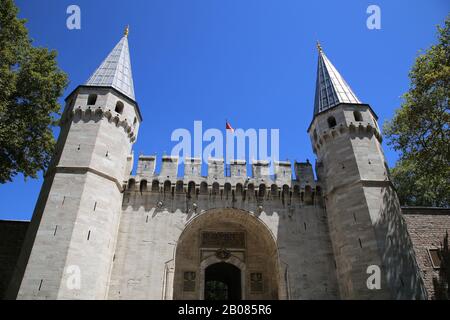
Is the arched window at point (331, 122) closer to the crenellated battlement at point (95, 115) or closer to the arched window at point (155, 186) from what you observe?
the arched window at point (155, 186)

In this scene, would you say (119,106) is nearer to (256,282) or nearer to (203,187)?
(203,187)

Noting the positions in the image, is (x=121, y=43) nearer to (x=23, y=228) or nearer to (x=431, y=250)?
(x=23, y=228)

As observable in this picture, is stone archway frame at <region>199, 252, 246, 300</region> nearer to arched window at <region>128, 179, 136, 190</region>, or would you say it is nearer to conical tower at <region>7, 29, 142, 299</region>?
conical tower at <region>7, 29, 142, 299</region>

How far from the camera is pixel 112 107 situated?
54.5 feet

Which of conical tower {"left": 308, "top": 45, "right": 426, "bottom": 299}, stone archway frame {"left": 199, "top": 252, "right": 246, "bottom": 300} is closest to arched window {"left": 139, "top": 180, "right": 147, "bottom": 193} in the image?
stone archway frame {"left": 199, "top": 252, "right": 246, "bottom": 300}

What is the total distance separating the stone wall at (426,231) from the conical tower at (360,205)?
10.7ft

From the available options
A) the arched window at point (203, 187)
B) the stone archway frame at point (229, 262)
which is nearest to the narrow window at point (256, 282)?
the stone archway frame at point (229, 262)

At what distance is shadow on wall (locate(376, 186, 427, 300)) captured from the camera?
12609 millimetres

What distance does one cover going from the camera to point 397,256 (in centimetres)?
1327

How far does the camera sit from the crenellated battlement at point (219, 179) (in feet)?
53.7

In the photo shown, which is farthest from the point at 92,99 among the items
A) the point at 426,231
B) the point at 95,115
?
the point at 426,231

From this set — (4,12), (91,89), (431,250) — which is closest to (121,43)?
(91,89)

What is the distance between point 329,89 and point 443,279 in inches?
460

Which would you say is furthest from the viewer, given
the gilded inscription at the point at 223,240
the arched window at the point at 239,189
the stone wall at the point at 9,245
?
the gilded inscription at the point at 223,240
